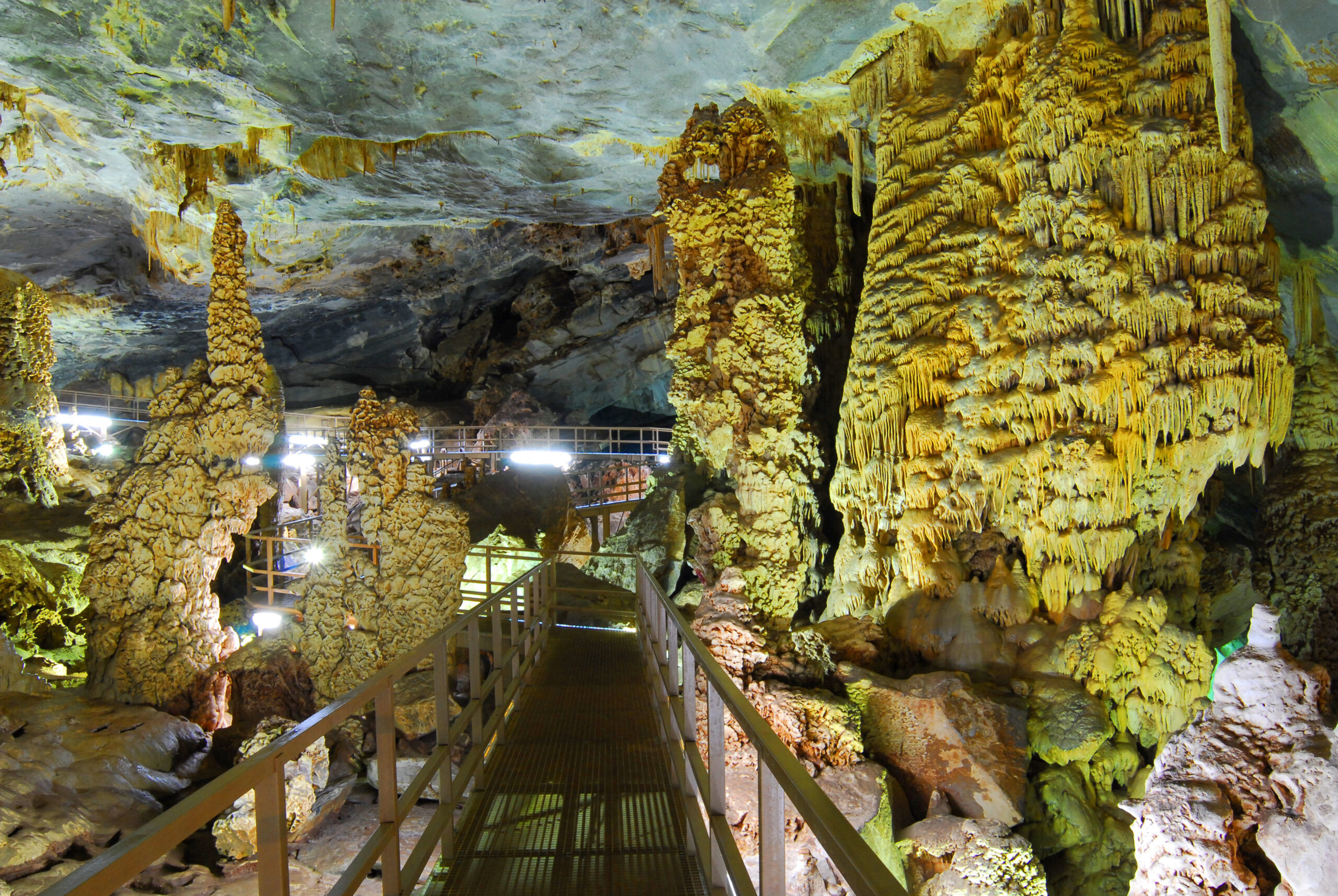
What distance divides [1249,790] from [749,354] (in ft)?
22.7

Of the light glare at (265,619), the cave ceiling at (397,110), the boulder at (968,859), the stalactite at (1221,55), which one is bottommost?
the boulder at (968,859)

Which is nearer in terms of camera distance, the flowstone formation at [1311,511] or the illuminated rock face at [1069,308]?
the illuminated rock face at [1069,308]

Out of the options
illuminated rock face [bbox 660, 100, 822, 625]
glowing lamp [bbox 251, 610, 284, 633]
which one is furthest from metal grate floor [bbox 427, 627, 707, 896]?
glowing lamp [bbox 251, 610, 284, 633]

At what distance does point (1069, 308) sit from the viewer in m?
7.63

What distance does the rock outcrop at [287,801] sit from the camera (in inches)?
276

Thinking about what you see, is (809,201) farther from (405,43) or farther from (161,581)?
(161,581)

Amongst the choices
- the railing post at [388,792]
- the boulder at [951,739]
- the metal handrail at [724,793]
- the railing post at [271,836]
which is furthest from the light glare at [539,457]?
the railing post at [271,836]

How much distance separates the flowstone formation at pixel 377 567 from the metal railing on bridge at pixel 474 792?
198 inches

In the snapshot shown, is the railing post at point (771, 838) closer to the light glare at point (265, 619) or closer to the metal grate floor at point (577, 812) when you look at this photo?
the metal grate floor at point (577, 812)

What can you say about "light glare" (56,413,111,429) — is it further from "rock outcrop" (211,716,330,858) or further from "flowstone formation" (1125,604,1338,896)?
"flowstone formation" (1125,604,1338,896)

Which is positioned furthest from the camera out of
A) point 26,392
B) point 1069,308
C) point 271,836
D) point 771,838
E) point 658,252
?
point 658,252

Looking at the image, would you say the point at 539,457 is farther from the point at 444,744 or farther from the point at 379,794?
the point at 379,794

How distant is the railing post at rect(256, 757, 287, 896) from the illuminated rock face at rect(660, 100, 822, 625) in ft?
27.7

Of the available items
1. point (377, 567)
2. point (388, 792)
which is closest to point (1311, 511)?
point (388, 792)
